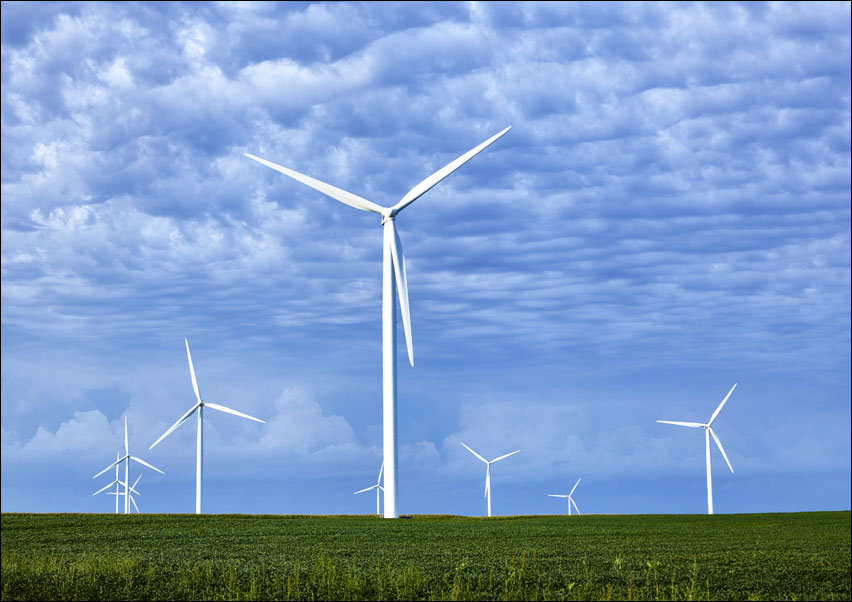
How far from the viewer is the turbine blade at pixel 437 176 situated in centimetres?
5975

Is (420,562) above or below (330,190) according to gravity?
below

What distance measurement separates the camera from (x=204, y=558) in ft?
104

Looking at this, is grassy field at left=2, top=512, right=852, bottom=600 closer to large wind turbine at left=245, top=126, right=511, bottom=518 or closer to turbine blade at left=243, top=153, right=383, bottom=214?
large wind turbine at left=245, top=126, right=511, bottom=518

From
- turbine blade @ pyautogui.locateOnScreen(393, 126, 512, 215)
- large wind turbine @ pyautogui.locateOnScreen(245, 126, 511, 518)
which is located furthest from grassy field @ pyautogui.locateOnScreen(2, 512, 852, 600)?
turbine blade @ pyautogui.locateOnScreen(393, 126, 512, 215)

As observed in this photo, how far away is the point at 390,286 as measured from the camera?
57.3 meters

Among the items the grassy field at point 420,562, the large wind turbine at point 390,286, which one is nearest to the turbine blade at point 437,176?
the large wind turbine at point 390,286

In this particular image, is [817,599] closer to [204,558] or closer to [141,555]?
[204,558]

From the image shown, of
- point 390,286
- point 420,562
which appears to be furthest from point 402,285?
point 420,562

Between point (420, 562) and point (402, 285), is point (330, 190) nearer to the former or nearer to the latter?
point (402, 285)

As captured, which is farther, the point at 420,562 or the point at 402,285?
the point at 402,285

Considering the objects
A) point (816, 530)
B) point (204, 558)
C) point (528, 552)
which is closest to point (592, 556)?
point (528, 552)

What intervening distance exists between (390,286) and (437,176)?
28.3 feet

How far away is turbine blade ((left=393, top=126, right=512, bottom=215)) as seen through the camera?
2352 inches

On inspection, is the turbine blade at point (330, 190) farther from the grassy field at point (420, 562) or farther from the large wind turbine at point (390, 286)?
the grassy field at point (420, 562)
